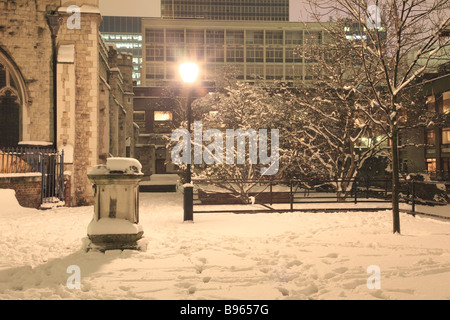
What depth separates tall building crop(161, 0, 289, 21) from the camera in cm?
9381

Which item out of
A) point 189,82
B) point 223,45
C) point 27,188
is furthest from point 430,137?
point 27,188

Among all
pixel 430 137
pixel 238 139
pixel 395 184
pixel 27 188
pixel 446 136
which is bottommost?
pixel 27 188

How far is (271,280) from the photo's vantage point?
4.80m

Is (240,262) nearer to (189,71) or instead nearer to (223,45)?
(189,71)

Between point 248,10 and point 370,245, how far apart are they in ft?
315

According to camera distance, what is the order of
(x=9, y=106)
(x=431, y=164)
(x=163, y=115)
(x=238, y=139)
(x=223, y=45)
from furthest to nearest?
(x=223, y=45) < (x=163, y=115) < (x=431, y=164) < (x=238, y=139) < (x=9, y=106)

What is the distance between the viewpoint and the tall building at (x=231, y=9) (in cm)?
9381

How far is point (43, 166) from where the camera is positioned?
45.4 feet

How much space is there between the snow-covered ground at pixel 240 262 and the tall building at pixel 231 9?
3660 inches

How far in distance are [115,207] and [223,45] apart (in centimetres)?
6989

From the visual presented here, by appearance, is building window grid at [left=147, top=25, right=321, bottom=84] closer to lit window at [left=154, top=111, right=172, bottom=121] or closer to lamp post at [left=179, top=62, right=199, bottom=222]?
lit window at [left=154, top=111, right=172, bottom=121]
